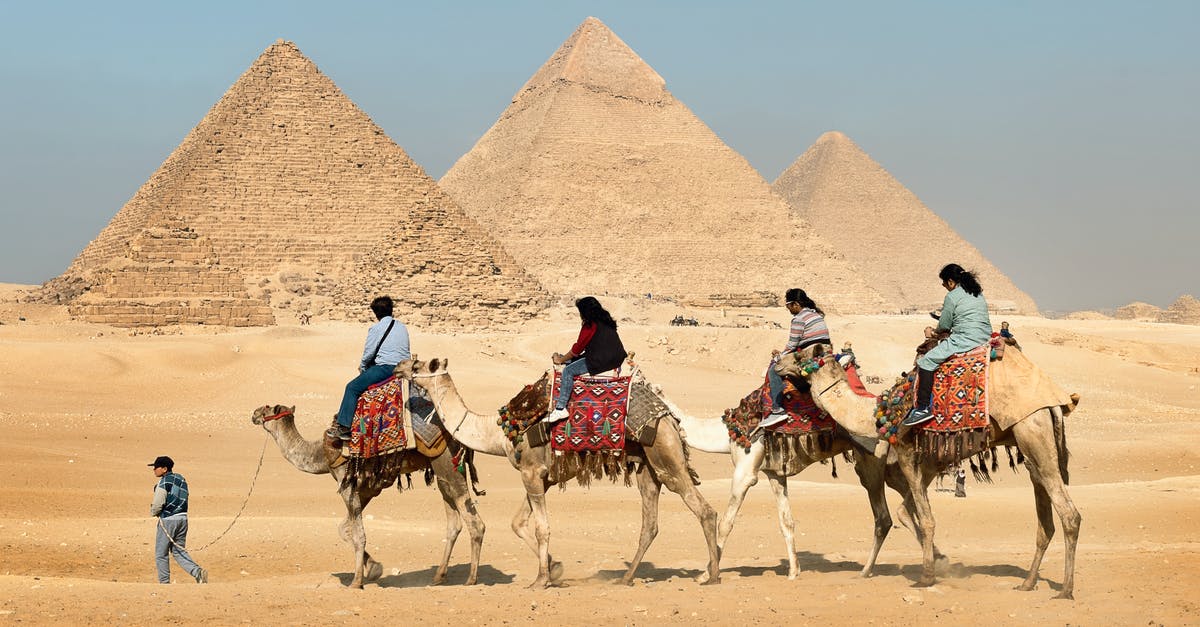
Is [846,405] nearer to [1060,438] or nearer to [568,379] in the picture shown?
[1060,438]

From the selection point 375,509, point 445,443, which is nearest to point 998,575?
point 445,443

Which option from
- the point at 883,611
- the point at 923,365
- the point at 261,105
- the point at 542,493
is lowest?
the point at 883,611

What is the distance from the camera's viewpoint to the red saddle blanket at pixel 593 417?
23.2ft

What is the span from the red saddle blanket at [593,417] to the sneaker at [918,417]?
1296 mm

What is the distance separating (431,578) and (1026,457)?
121 inches

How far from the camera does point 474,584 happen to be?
730cm

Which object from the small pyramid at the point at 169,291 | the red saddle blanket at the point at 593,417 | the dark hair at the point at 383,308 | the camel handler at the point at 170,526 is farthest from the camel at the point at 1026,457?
the small pyramid at the point at 169,291

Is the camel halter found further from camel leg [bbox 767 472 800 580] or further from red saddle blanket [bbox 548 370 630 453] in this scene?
camel leg [bbox 767 472 800 580]

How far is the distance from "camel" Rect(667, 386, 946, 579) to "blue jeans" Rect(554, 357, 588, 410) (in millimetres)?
462

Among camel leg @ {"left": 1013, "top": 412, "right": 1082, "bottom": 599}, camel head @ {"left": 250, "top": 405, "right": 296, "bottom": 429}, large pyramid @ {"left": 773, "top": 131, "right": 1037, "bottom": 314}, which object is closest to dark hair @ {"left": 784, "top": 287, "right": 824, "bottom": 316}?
camel leg @ {"left": 1013, "top": 412, "right": 1082, "bottom": 599}

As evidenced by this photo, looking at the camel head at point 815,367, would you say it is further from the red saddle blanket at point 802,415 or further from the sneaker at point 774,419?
the sneaker at point 774,419

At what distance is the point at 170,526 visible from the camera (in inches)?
303

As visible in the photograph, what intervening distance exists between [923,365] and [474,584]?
7.80 ft

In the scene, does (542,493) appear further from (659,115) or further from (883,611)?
(659,115)
